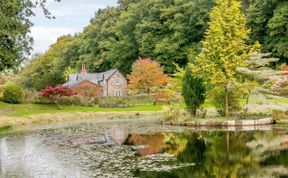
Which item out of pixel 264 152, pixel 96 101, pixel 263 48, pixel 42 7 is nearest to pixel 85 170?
pixel 42 7

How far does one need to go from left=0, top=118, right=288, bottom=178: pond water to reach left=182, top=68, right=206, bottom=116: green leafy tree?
17.2 ft

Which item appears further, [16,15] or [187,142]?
[187,142]

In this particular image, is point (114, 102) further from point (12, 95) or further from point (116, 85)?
point (116, 85)

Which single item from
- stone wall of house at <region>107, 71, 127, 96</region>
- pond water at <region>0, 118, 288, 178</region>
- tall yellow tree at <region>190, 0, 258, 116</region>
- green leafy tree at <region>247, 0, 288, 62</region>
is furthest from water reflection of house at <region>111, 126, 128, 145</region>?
stone wall of house at <region>107, 71, 127, 96</region>

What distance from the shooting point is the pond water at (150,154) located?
53.0ft

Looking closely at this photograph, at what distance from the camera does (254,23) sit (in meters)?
73.3

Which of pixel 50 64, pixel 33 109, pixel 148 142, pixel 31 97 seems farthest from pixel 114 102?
pixel 50 64

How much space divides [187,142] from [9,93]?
109 feet

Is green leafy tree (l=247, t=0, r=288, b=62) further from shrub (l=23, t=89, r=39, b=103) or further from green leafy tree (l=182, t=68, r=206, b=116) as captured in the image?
shrub (l=23, t=89, r=39, b=103)

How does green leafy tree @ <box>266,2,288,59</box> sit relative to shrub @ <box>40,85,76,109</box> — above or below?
above

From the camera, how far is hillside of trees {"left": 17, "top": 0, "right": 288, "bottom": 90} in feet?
230

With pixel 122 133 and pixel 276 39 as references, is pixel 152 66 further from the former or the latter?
pixel 122 133

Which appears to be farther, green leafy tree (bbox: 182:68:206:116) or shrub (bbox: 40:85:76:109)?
shrub (bbox: 40:85:76:109)

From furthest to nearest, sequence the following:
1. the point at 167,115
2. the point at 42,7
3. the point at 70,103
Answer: the point at 70,103 < the point at 167,115 < the point at 42,7
